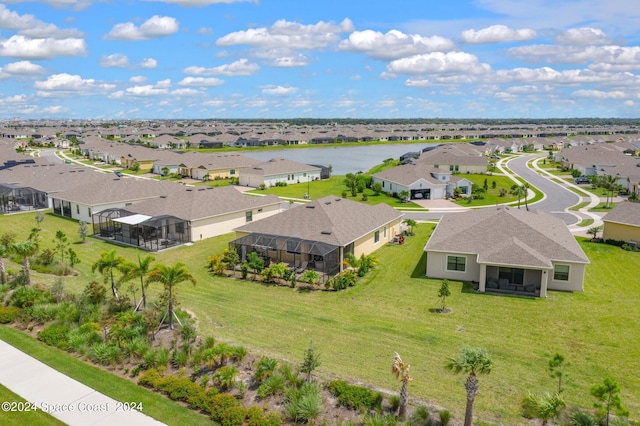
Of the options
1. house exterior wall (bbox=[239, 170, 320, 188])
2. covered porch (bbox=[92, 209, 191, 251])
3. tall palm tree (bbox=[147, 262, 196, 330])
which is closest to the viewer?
tall palm tree (bbox=[147, 262, 196, 330])

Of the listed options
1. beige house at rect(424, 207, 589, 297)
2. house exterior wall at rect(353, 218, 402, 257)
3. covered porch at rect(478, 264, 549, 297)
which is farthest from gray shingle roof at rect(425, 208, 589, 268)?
house exterior wall at rect(353, 218, 402, 257)

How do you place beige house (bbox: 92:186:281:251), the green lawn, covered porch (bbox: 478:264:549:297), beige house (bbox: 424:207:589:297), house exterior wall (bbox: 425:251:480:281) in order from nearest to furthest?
the green lawn
covered porch (bbox: 478:264:549:297)
beige house (bbox: 424:207:589:297)
house exterior wall (bbox: 425:251:480:281)
beige house (bbox: 92:186:281:251)

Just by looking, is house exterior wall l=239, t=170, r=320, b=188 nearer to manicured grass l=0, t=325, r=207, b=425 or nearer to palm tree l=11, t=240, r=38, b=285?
palm tree l=11, t=240, r=38, b=285

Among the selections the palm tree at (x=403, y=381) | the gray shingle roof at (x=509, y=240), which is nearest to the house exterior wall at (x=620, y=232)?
the gray shingle roof at (x=509, y=240)

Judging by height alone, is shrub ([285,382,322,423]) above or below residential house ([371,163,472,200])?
below

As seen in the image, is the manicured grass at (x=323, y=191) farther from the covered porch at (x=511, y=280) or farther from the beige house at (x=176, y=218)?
the covered porch at (x=511, y=280)

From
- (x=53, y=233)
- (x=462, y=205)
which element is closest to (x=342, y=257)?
(x=53, y=233)

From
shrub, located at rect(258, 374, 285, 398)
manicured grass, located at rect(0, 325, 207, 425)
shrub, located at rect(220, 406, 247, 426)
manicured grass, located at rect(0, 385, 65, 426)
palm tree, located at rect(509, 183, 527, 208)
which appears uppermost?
palm tree, located at rect(509, 183, 527, 208)
